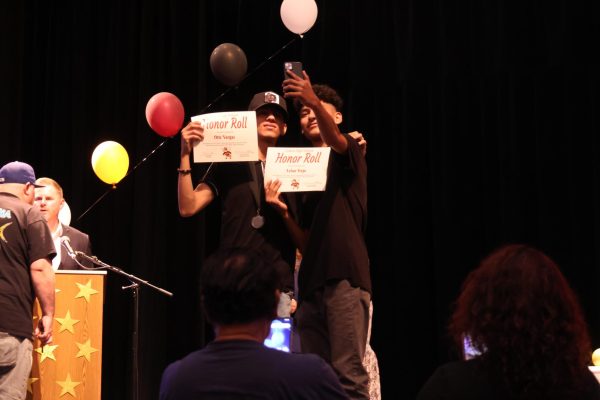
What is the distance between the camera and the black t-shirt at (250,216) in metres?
3.32

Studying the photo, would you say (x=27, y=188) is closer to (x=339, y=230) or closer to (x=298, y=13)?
(x=339, y=230)

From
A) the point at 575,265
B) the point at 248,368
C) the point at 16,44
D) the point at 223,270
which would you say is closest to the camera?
the point at 248,368

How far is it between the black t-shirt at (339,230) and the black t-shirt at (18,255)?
1.43 m

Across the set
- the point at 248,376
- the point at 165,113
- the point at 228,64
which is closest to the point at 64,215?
the point at 165,113

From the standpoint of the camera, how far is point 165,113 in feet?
14.8

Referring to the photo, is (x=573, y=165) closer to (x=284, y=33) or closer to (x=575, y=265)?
(x=575, y=265)

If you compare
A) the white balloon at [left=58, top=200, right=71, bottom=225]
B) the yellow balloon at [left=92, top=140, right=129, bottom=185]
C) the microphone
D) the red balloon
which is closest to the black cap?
the red balloon

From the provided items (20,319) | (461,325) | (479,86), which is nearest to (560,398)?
(461,325)

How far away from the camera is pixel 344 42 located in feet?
18.4

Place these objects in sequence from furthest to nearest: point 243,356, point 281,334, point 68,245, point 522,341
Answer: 1. point 68,245
2. point 281,334
3. point 243,356
4. point 522,341

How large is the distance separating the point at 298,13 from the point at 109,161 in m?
1.68

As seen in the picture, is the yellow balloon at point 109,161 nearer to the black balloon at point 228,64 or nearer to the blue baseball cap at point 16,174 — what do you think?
the blue baseball cap at point 16,174

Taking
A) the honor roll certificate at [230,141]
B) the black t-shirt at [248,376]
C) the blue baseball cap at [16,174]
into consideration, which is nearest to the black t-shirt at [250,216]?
Result: the honor roll certificate at [230,141]

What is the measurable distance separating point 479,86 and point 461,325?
3.87 metres
